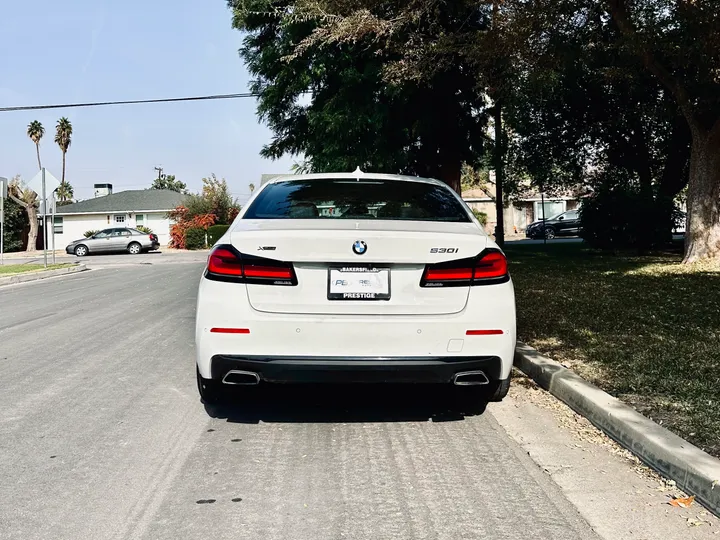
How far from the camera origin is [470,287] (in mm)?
4051

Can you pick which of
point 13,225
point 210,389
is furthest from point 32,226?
point 210,389

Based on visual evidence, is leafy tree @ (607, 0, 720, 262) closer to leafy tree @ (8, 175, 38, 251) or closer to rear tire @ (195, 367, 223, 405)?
rear tire @ (195, 367, 223, 405)

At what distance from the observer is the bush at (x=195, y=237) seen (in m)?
38.4

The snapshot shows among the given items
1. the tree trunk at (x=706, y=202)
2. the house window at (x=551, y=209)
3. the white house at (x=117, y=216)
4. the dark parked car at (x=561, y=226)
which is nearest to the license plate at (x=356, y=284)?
the tree trunk at (x=706, y=202)

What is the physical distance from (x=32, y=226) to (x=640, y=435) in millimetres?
47908

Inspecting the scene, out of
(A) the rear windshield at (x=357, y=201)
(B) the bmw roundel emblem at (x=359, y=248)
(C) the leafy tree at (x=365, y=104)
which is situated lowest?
(B) the bmw roundel emblem at (x=359, y=248)

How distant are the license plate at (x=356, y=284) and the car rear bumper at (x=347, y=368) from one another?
364 millimetres

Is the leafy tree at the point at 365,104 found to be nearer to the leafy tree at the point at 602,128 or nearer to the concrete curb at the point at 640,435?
the leafy tree at the point at 602,128

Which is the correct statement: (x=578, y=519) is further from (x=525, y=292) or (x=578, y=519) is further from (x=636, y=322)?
(x=525, y=292)

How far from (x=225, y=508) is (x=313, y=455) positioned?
2.65ft

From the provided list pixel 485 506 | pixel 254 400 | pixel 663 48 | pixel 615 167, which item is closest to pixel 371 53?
pixel 663 48

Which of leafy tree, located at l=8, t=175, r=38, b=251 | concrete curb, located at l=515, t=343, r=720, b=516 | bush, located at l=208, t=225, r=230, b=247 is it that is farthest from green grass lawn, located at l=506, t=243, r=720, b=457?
leafy tree, located at l=8, t=175, r=38, b=251

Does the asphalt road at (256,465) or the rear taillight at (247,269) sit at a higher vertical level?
the rear taillight at (247,269)

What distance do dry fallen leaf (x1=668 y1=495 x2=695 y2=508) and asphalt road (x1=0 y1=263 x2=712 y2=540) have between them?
9.3 inches
